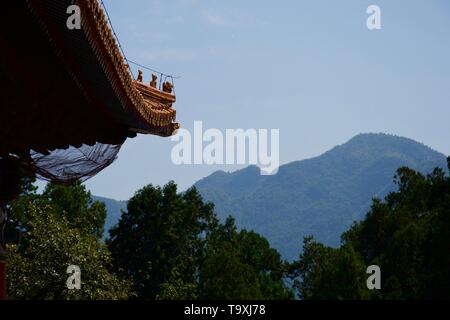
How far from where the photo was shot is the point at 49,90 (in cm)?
1173

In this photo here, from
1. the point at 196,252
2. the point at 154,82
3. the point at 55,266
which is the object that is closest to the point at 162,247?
the point at 196,252

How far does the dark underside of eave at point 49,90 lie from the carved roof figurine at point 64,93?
0.03 ft

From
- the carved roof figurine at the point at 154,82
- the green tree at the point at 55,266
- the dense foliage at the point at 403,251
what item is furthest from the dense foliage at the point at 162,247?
the carved roof figurine at the point at 154,82

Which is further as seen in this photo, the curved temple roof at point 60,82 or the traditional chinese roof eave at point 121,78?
the traditional chinese roof eave at point 121,78

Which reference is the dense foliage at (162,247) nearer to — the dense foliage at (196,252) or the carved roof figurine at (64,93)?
the dense foliage at (196,252)

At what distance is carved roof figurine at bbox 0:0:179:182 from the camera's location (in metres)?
10.0

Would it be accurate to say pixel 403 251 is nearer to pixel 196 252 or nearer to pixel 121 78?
pixel 196 252

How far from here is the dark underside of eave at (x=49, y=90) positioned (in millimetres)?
9969

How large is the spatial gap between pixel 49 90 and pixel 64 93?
382 mm

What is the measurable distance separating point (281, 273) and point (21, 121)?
51860mm

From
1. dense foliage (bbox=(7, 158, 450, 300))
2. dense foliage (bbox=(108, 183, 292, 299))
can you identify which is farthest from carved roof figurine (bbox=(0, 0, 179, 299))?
dense foliage (bbox=(108, 183, 292, 299))

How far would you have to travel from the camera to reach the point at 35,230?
3659 cm

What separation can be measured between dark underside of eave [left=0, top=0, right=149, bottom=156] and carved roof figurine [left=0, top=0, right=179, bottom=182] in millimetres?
10
